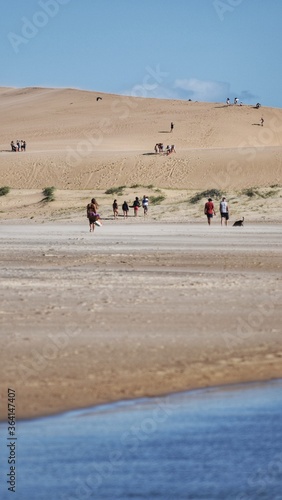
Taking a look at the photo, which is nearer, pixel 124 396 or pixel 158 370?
pixel 124 396

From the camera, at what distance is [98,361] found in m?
10.6

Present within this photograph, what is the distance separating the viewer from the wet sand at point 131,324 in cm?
982

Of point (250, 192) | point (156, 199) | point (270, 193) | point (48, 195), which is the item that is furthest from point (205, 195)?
point (48, 195)

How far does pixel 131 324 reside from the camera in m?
12.6

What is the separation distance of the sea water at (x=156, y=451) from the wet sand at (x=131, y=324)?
0.54m

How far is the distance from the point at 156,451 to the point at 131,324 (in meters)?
5.09

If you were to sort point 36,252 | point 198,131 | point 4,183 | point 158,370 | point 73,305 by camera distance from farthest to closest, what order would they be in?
point 198,131 < point 4,183 < point 36,252 < point 73,305 < point 158,370

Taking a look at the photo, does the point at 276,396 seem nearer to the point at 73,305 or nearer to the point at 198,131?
the point at 73,305

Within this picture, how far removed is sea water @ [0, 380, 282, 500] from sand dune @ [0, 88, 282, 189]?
52.7 meters

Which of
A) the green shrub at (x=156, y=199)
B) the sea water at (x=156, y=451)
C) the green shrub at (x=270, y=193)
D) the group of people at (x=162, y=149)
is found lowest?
the sea water at (x=156, y=451)

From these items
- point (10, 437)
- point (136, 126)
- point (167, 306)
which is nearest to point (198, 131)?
point (136, 126)

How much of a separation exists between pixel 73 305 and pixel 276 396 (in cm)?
519

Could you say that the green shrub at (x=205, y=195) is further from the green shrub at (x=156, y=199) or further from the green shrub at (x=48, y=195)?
the green shrub at (x=48, y=195)

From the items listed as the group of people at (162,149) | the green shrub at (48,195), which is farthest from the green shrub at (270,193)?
the group of people at (162,149)
